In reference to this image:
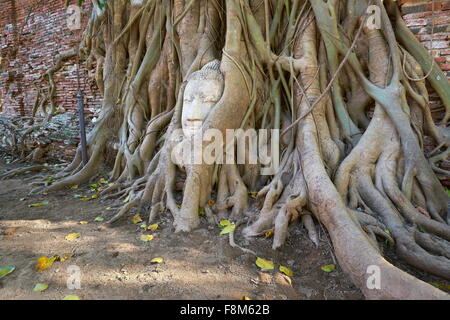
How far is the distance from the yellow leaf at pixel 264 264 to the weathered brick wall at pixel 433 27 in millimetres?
2232

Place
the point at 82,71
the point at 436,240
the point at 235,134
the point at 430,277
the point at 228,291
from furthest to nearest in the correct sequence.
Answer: the point at 82,71, the point at 235,134, the point at 436,240, the point at 430,277, the point at 228,291

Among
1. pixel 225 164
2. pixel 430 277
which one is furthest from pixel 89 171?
pixel 430 277

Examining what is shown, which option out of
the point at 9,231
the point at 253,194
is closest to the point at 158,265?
the point at 253,194

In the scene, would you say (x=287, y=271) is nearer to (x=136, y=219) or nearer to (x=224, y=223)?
(x=224, y=223)

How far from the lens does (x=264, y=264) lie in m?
1.60

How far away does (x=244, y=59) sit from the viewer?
243cm

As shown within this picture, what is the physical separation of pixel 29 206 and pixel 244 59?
2543mm

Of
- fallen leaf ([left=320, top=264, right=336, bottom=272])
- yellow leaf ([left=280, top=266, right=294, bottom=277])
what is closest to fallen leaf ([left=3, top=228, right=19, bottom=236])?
yellow leaf ([left=280, top=266, right=294, bottom=277])

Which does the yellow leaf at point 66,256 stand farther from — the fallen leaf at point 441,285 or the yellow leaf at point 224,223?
the fallen leaf at point 441,285

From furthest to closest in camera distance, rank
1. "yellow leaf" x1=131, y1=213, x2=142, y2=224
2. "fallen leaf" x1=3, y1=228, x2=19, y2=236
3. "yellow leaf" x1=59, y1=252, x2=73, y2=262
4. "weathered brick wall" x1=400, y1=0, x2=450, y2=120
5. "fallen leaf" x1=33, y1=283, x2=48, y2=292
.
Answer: "weathered brick wall" x1=400, y1=0, x2=450, y2=120 < "yellow leaf" x1=131, y1=213, x2=142, y2=224 < "fallen leaf" x1=3, y1=228, x2=19, y2=236 < "yellow leaf" x1=59, y1=252, x2=73, y2=262 < "fallen leaf" x1=33, y1=283, x2=48, y2=292

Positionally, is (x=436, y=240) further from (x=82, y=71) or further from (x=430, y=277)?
(x=82, y=71)

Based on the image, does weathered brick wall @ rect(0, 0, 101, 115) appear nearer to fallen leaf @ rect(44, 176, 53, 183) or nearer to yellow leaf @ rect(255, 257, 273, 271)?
fallen leaf @ rect(44, 176, 53, 183)

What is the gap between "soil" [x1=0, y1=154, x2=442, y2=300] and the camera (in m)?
1.38

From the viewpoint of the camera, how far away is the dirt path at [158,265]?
1.38 m
